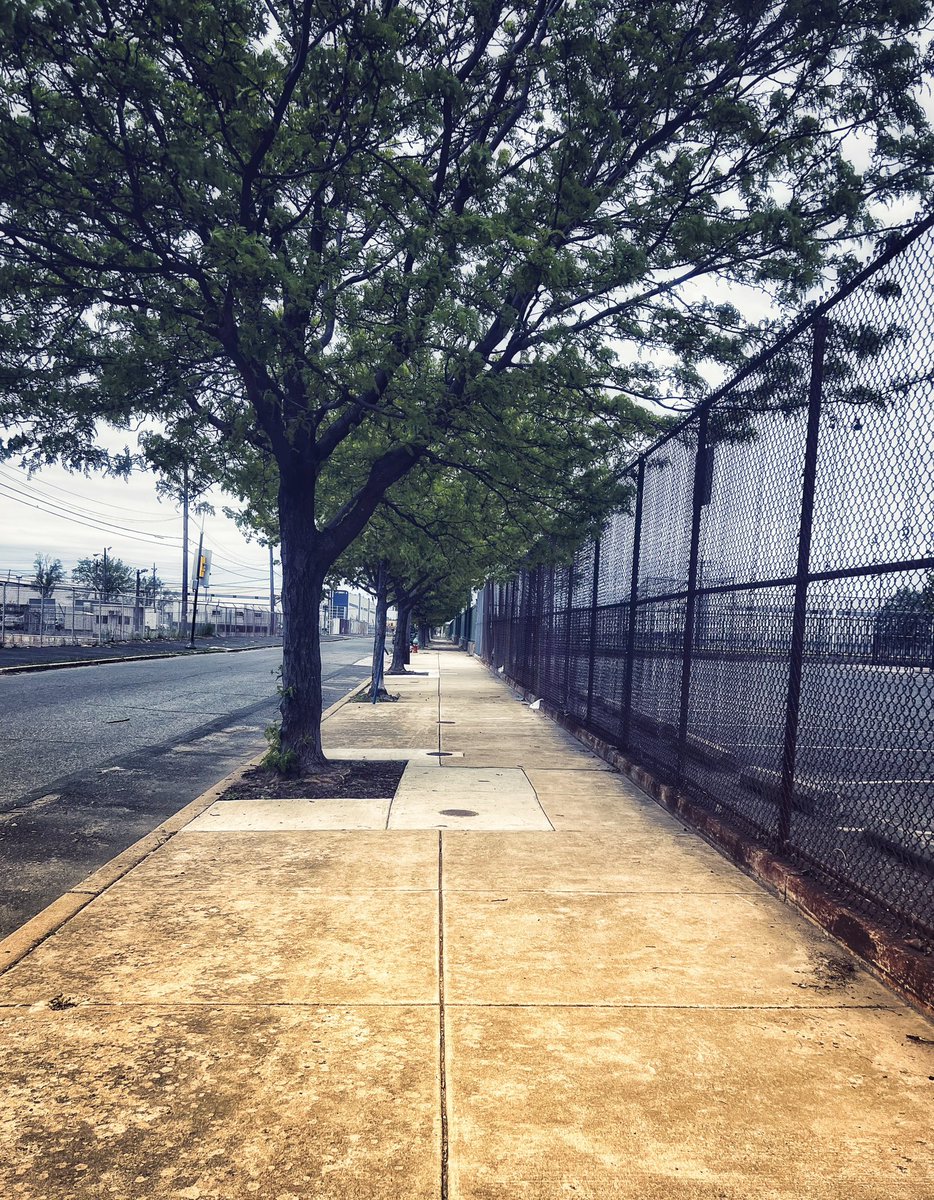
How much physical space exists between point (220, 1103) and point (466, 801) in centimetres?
482

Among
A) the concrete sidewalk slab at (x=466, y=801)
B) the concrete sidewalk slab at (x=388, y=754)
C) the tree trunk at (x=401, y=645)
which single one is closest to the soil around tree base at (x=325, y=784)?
the concrete sidewalk slab at (x=466, y=801)

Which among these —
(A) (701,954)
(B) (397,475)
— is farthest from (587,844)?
(B) (397,475)

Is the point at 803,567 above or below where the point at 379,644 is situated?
above

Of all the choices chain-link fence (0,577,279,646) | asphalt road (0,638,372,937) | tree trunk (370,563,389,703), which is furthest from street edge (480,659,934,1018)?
chain-link fence (0,577,279,646)

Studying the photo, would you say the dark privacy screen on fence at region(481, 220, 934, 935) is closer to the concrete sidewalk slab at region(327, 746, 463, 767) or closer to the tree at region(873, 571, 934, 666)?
the tree at region(873, 571, 934, 666)

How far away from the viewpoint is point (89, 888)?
4879 mm

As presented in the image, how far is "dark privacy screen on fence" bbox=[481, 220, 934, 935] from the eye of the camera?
4180 mm

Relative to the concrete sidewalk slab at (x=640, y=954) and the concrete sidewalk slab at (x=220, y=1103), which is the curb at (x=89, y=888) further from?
the concrete sidewalk slab at (x=640, y=954)

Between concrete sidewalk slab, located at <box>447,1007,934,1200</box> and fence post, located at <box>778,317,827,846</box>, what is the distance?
5.95 feet

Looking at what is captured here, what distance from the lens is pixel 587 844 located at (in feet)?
19.8

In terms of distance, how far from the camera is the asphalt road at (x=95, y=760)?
5793 mm

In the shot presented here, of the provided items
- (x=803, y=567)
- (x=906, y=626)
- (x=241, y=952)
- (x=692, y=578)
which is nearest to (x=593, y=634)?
(x=692, y=578)

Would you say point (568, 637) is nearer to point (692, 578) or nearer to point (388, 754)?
point (388, 754)

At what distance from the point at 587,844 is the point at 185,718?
9.55 metres
